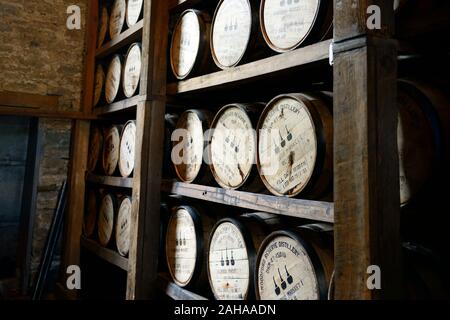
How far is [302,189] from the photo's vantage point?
5.93 ft

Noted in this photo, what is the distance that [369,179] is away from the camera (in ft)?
4.71

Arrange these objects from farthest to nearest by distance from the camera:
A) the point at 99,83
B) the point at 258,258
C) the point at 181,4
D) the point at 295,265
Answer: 1. the point at 99,83
2. the point at 181,4
3. the point at 258,258
4. the point at 295,265

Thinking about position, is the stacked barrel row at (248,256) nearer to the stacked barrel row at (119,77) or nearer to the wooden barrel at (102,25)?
the stacked barrel row at (119,77)

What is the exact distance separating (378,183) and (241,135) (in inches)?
39.1

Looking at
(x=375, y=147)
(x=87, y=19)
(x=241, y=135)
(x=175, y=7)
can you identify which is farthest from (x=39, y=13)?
(x=375, y=147)

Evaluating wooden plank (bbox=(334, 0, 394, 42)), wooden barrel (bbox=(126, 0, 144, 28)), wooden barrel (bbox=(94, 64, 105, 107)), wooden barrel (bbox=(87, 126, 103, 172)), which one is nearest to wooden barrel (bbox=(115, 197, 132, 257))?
wooden barrel (bbox=(87, 126, 103, 172))

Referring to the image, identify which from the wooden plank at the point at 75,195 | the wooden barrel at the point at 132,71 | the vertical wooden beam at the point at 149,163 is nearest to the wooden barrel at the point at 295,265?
the vertical wooden beam at the point at 149,163

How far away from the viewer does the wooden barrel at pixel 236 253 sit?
217 centimetres

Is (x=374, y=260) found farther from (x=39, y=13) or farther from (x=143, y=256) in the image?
(x=39, y=13)

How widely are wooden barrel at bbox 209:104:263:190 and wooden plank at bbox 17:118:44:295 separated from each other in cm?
275

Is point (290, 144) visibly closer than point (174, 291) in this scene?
Yes

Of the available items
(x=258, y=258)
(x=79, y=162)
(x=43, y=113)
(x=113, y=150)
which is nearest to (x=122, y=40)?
(x=113, y=150)

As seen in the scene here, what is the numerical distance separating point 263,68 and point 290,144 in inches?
18.4

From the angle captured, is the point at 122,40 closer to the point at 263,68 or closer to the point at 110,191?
the point at 110,191
